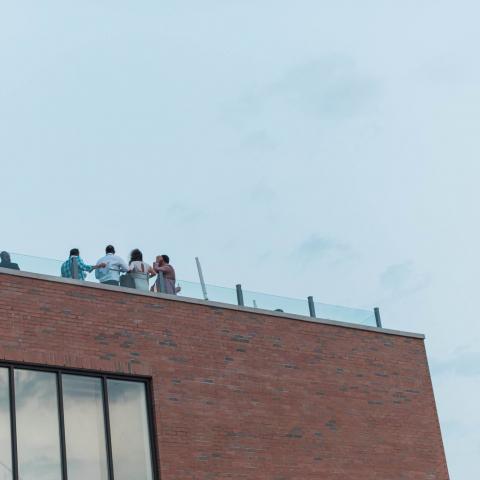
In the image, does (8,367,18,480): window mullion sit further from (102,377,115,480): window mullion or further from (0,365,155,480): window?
(102,377,115,480): window mullion

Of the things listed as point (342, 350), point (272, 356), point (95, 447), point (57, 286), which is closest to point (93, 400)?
point (95, 447)

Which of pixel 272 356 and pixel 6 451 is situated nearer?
pixel 6 451

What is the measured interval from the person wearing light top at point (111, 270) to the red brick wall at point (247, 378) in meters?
0.49

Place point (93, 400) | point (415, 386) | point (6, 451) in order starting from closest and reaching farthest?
point (6, 451) < point (93, 400) < point (415, 386)

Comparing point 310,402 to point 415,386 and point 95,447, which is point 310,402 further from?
point 95,447

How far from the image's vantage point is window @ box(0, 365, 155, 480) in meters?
17.7

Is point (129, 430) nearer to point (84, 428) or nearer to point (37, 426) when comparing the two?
point (84, 428)

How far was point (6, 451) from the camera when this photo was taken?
17.4m

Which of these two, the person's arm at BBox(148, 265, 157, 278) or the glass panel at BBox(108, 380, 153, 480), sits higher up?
the person's arm at BBox(148, 265, 157, 278)

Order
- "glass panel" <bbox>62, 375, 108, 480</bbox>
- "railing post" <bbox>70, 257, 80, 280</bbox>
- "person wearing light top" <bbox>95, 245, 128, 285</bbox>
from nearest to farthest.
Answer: "glass panel" <bbox>62, 375, 108, 480</bbox>, "railing post" <bbox>70, 257, 80, 280</bbox>, "person wearing light top" <bbox>95, 245, 128, 285</bbox>

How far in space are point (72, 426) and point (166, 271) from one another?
3.93 meters

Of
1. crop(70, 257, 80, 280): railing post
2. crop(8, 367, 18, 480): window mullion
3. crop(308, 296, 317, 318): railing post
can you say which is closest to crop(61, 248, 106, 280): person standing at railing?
crop(70, 257, 80, 280): railing post

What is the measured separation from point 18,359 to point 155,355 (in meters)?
2.79

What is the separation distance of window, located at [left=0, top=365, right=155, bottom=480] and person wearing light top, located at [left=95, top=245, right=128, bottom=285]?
6.35 ft
